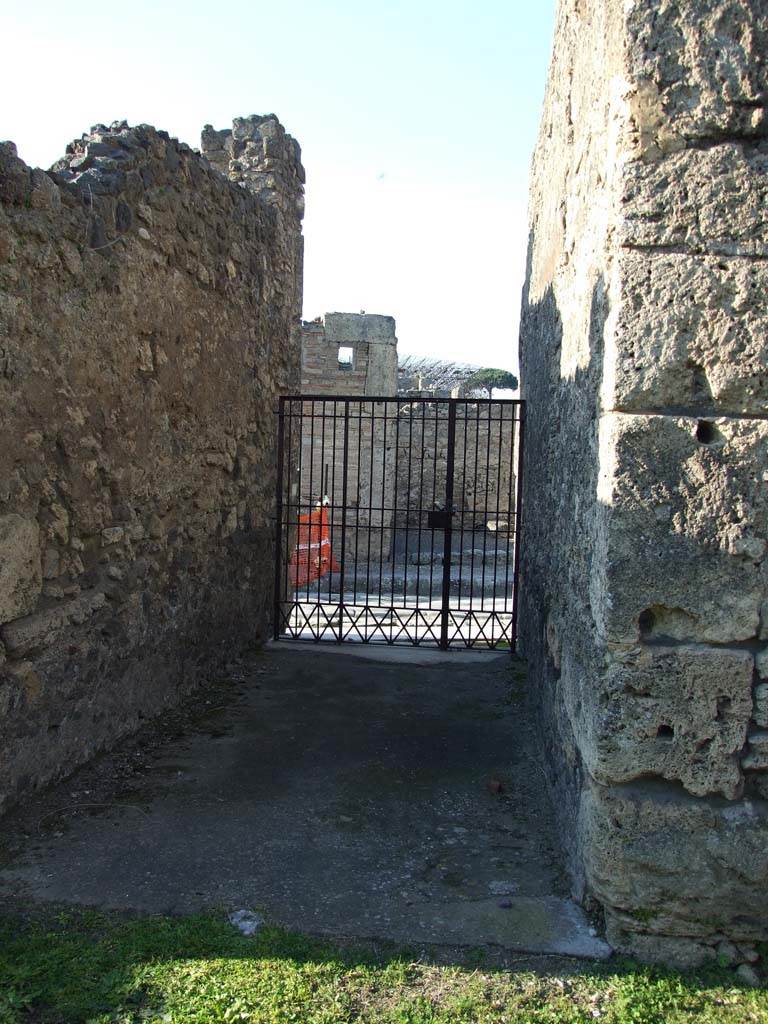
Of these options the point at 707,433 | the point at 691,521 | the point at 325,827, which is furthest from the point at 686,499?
the point at 325,827

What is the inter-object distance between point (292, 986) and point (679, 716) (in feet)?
5.03

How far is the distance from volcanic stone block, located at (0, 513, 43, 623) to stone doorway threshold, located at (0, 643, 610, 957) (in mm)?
937

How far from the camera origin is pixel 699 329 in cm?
288

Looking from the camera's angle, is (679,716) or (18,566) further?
(18,566)

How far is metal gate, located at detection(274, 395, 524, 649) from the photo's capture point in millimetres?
7762

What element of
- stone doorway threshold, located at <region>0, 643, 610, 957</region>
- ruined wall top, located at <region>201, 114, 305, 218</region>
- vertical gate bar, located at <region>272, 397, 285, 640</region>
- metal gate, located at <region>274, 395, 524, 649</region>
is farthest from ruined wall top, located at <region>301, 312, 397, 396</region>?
stone doorway threshold, located at <region>0, 643, 610, 957</region>

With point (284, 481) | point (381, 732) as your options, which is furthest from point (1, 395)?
point (284, 481)

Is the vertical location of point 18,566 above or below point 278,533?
above

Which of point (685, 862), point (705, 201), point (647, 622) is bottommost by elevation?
point (685, 862)

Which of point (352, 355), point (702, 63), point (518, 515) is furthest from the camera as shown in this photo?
point (352, 355)

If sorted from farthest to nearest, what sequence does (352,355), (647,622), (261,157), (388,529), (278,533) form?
(352,355), (388,529), (261,157), (278,533), (647,622)

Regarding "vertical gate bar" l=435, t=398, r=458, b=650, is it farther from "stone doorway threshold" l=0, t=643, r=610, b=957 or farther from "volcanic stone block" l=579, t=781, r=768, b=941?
"volcanic stone block" l=579, t=781, r=768, b=941

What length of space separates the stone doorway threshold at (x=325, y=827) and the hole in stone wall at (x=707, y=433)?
1.77 metres

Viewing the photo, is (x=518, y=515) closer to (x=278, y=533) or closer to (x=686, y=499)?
(x=278, y=533)
